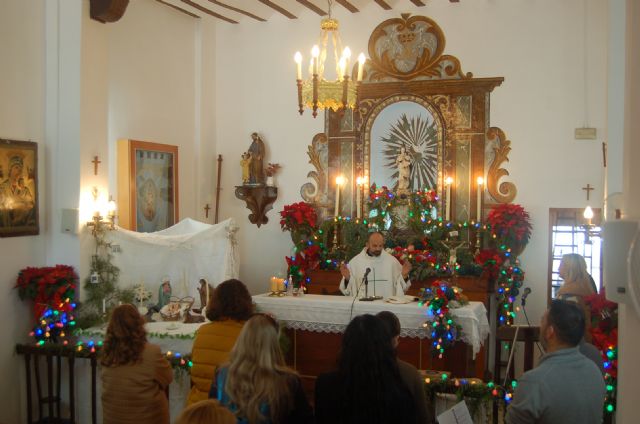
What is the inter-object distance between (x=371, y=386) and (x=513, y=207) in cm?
693

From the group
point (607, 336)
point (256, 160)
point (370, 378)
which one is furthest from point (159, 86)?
point (370, 378)

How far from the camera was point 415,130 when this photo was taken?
35.6 ft

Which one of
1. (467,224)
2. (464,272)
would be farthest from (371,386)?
(467,224)

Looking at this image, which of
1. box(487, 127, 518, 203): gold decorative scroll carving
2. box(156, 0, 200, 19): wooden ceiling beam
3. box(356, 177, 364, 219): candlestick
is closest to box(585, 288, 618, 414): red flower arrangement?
box(487, 127, 518, 203): gold decorative scroll carving

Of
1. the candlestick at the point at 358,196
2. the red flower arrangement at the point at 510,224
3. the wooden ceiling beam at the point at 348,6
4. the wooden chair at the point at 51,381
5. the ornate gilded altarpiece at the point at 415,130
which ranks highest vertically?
the wooden ceiling beam at the point at 348,6

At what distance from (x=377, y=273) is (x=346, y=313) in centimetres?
150

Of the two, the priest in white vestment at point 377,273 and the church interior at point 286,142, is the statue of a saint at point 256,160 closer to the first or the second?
the church interior at point 286,142

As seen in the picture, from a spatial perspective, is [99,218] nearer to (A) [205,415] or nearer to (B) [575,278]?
(B) [575,278]

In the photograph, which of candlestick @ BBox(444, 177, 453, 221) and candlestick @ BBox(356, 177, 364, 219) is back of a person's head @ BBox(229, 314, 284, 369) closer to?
candlestick @ BBox(444, 177, 453, 221)

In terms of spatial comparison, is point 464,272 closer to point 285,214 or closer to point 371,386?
point 285,214

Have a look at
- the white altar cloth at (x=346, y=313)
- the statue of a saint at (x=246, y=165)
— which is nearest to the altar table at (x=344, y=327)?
the white altar cloth at (x=346, y=313)

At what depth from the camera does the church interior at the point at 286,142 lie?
7.94m

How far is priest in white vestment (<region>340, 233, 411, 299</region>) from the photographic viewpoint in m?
8.87

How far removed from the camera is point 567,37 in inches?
391
